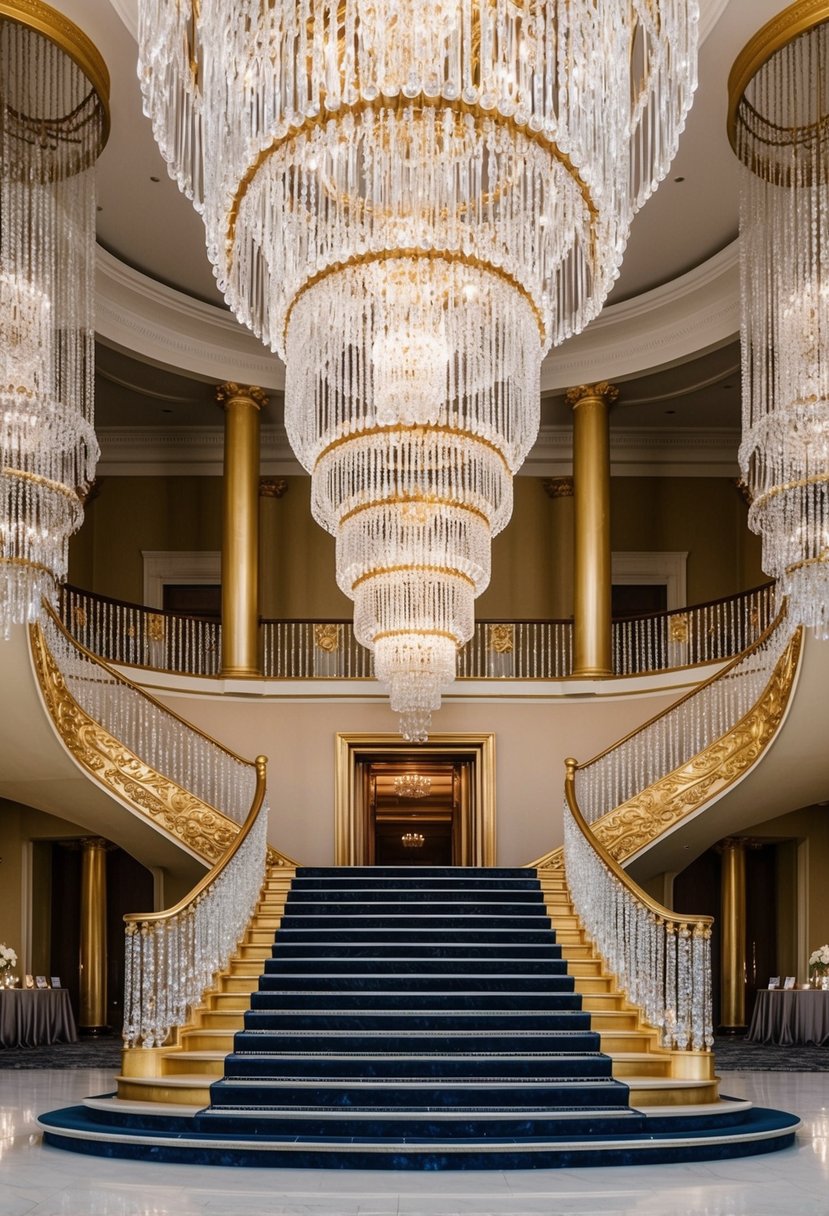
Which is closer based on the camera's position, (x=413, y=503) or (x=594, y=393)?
(x=413, y=503)

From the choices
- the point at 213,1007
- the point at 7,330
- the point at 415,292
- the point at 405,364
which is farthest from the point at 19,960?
the point at 415,292

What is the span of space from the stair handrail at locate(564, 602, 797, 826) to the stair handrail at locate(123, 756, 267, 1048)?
380cm

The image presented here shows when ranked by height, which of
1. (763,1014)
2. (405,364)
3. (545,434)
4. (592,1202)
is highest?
(545,434)

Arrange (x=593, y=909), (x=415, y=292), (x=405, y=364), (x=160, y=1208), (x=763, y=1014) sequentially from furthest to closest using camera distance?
1. (x=763, y=1014)
2. (x=593, y=909)
3. (x=405, y=364)
4. (x=415, y=292)
5. (x=160, y=1208)

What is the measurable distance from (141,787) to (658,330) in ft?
26.2

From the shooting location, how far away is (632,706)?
15914 millimetres

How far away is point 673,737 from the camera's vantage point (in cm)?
1395

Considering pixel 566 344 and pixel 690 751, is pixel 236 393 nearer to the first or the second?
pixel 566 344

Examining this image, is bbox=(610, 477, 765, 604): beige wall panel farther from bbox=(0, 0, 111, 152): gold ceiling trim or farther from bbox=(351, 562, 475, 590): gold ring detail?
bbox=(0, 0, 111, 152): gold ceiling trim

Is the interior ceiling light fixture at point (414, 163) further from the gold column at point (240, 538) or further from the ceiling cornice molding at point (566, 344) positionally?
the gold column at point (240, 538)

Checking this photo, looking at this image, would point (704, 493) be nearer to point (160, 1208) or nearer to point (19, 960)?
point (19, 960)

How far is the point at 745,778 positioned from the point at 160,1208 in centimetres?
833

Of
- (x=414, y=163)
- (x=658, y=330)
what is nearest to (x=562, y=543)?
(x=658, y=330)

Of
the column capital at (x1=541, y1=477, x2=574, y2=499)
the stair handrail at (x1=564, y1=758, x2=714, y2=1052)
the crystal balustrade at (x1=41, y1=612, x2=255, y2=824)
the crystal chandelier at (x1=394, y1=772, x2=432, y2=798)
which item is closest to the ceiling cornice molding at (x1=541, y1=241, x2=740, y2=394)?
the column capital at (x1=541, y1=477, x2=574, y2=499)
